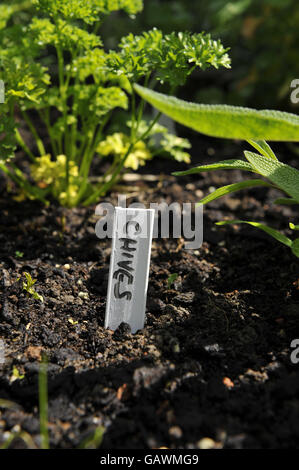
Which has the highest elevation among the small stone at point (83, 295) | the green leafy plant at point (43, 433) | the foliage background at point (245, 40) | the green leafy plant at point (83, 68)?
the foliage background at point (245, 40)

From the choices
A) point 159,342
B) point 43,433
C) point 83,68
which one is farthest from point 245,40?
point 43,433

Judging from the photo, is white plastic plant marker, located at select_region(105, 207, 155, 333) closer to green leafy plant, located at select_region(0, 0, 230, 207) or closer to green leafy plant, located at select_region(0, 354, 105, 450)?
green leafy plant, located at select_region(0, 354, 105, 450)

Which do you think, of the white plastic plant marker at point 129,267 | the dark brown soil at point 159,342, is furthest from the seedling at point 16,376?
the white plastic plant marker at point 129,267

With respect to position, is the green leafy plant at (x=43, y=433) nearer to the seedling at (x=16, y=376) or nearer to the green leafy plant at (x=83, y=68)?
the seedling at (x=16, y=376)

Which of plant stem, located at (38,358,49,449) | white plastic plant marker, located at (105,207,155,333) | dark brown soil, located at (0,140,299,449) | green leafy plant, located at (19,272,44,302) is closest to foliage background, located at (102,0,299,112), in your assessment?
dark brown soil, located at (0,140,299,449)

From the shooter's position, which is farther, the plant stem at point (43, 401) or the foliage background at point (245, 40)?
the foliage background at point (245, 40)

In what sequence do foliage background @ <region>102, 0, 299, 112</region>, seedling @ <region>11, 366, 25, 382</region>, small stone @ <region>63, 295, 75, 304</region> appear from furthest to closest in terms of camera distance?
foliage background @ <region>102, 0, 299, 112</region>, small stone @ <region>63, 295, 75, 304</region>, seedling @ <region>11, 366, 25, 382</region>

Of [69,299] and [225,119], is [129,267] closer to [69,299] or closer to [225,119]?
[69,299]
